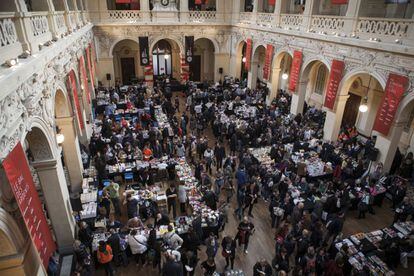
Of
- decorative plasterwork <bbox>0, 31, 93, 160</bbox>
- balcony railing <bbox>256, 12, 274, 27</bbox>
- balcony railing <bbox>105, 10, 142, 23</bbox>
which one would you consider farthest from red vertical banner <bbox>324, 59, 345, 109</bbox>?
balcony railing <bbox>105, 10, 142, 23</bbox>

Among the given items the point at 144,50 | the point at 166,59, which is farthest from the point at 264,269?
the point at 166,59

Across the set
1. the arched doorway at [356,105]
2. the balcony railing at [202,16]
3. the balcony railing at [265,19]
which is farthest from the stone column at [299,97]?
the balcony railing at [202,16]

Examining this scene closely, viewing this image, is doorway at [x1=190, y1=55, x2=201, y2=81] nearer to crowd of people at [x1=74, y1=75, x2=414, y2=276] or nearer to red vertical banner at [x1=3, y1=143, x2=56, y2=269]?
crowd of people at [x1=74, y1=75, x2=414, y2=276]

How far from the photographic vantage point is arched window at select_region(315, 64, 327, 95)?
67.6ft

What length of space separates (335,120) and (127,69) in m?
20.1

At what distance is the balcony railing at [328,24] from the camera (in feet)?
45.3

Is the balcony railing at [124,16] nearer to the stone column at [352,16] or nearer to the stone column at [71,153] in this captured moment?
the stone column at [71,153]

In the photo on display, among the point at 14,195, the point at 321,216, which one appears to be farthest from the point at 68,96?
the point at 321,216

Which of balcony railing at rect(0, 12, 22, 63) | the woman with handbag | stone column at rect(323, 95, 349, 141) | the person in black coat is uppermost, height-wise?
balcony railing at rect(0, 12, 22, 63)

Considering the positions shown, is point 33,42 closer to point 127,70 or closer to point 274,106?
point 274,106

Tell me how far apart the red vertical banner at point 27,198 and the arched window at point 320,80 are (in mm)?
18824

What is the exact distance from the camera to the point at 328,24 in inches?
572

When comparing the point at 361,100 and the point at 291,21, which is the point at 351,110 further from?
the point at 291,21

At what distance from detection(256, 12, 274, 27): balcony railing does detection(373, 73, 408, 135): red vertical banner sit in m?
9.99
